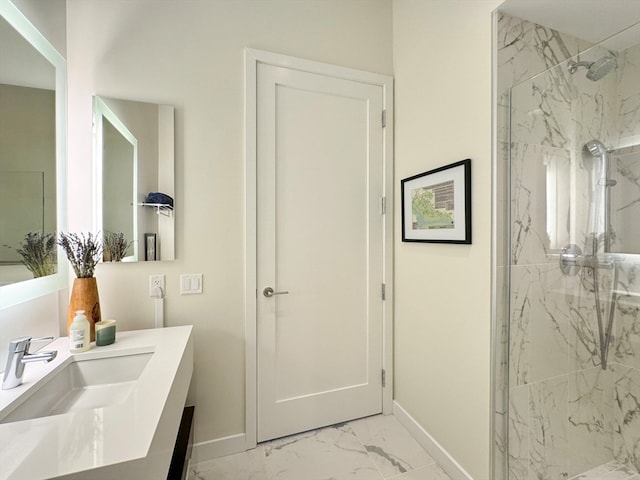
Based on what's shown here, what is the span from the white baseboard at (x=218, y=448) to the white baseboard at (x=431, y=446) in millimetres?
1022

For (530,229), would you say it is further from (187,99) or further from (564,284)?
(187,99)

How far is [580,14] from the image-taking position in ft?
4.44

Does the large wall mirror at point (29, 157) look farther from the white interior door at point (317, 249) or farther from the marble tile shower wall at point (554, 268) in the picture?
the marble tile shower wall at point (554, 268)

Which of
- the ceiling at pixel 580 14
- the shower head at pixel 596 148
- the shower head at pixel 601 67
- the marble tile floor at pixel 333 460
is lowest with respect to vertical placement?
the marble tile floor at pixel 333 460

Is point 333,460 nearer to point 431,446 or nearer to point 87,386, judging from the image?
point 431,446

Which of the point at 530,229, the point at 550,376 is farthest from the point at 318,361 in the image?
the point at 530,229

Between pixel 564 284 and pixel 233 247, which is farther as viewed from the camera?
pixel 233 247

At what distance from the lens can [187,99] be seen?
1.66 metres

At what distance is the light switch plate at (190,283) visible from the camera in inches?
65.2

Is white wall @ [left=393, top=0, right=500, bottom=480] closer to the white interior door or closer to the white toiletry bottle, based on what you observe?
the white interior door

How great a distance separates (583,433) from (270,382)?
67.5 inches

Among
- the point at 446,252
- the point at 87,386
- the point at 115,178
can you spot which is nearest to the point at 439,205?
the point at 446,252

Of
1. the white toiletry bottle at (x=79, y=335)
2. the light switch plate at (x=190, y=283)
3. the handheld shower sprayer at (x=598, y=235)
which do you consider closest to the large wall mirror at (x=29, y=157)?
the white toiletry bottle at (x=79, y=335)

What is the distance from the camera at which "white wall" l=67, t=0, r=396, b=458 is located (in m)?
1.51
